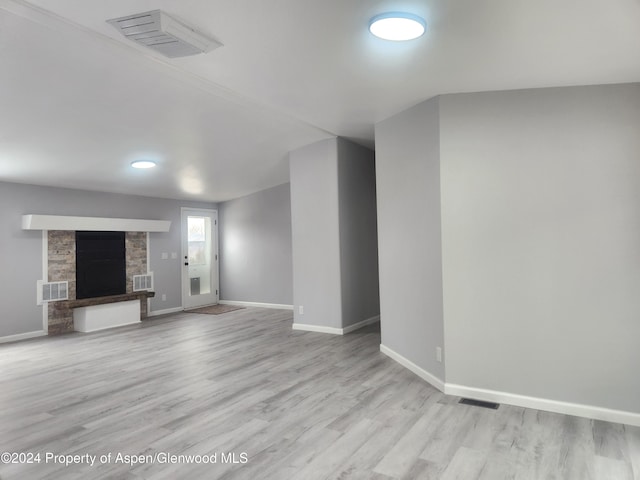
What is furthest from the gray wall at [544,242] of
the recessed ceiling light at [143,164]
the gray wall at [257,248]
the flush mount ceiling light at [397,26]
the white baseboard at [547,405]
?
the gray wall at [257,248]

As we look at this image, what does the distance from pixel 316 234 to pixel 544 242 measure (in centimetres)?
320

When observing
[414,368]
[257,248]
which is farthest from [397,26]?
[257,248]

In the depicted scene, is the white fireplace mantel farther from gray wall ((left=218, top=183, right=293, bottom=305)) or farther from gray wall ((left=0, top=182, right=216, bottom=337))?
gray wall ((left=218, top=183, right=293, bottom=305))

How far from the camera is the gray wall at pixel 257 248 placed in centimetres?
793

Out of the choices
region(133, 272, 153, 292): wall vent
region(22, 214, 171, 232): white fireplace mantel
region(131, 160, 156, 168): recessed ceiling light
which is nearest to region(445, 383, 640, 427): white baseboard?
region(131, 160, 156, 168): recessed ceiling light

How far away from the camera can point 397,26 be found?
2270 millimetres

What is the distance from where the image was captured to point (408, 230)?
3.99 meters

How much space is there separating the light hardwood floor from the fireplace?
6.75 feet

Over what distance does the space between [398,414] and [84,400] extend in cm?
259

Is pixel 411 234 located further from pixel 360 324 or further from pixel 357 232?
pixel 360 324

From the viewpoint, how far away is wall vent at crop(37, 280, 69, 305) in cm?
616

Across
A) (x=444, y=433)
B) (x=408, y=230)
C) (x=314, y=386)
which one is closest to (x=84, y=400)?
(x=314, y=386)

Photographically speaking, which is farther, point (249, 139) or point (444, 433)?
point (249, 139)

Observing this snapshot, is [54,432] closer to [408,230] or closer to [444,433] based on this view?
[444,433]
